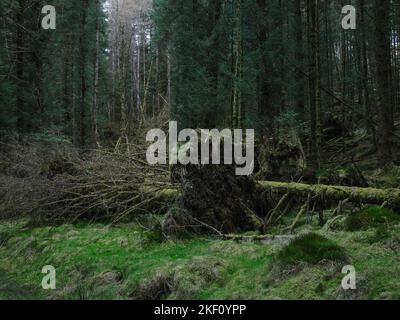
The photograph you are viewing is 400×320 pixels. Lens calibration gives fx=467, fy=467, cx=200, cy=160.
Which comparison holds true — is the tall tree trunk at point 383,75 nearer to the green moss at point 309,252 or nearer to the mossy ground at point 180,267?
the mossy ground at point 180,267

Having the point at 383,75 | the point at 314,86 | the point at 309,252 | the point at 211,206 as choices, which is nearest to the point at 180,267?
the point at 309,252

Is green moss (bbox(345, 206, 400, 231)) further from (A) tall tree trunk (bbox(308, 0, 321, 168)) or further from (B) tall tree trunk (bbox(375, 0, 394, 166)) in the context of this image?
(B) tall tree trunk (bbox(375, 0, 394, 166))

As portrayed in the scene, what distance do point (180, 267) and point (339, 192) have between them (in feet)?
11.3

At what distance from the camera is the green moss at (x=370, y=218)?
6664 mm

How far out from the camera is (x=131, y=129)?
1374 cm

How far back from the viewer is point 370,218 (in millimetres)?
6828

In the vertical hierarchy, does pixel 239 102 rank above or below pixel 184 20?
below

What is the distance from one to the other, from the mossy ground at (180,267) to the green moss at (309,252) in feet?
0.10

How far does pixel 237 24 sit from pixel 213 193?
8.56 metres

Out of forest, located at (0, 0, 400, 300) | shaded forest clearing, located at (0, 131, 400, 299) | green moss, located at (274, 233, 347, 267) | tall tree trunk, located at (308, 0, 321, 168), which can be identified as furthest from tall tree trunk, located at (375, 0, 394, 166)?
green moss, located at (274, 233, 347, 267)

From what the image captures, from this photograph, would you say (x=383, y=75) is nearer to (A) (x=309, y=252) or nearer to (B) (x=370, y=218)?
(B) (x=370, y=218)

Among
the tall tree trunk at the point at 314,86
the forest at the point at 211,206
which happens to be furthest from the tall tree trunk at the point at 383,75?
the tall tree trunk at the point at 314,86
